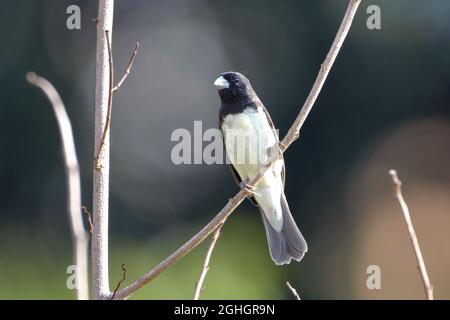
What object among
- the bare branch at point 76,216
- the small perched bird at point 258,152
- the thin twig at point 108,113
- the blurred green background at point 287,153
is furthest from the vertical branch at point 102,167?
the blurred green background at point 287,153

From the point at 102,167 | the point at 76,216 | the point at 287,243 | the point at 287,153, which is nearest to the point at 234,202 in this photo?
the point at 102,167

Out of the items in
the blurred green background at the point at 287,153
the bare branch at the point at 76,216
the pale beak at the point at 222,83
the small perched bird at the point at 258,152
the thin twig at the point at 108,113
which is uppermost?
the blurred green background at the point at 287,153

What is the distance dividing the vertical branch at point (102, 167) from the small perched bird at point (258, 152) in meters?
1.60

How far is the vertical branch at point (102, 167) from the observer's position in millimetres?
2514

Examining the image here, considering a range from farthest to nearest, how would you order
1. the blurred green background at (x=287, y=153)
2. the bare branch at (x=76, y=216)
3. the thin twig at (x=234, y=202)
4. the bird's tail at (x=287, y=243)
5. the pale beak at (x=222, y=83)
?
the blurred green background at (x=287, y=153) < the pale beak at (x=222, y=83) < the bird's tail at (x=287, y=243) < the thin twig at (x=234, y=202) < the bare branch at (x=76, y=216)

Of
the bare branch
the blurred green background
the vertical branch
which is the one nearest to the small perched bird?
the vertical branch

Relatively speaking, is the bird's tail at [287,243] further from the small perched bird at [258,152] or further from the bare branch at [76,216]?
the bare branch at [76,216]

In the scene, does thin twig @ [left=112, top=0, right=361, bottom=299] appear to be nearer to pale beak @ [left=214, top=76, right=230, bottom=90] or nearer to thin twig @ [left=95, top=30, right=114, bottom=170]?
thin twig @ [left=95, top=30, right=114, bottom=170]

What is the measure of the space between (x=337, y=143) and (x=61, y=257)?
9.52ft

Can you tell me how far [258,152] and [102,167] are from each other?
1.73 meters

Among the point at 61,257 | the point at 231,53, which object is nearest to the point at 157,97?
the point at 231,53

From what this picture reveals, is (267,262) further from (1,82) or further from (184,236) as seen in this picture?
(1,82)

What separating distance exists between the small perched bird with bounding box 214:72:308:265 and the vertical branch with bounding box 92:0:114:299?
160 centimetres

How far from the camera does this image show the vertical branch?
99.0 inches
